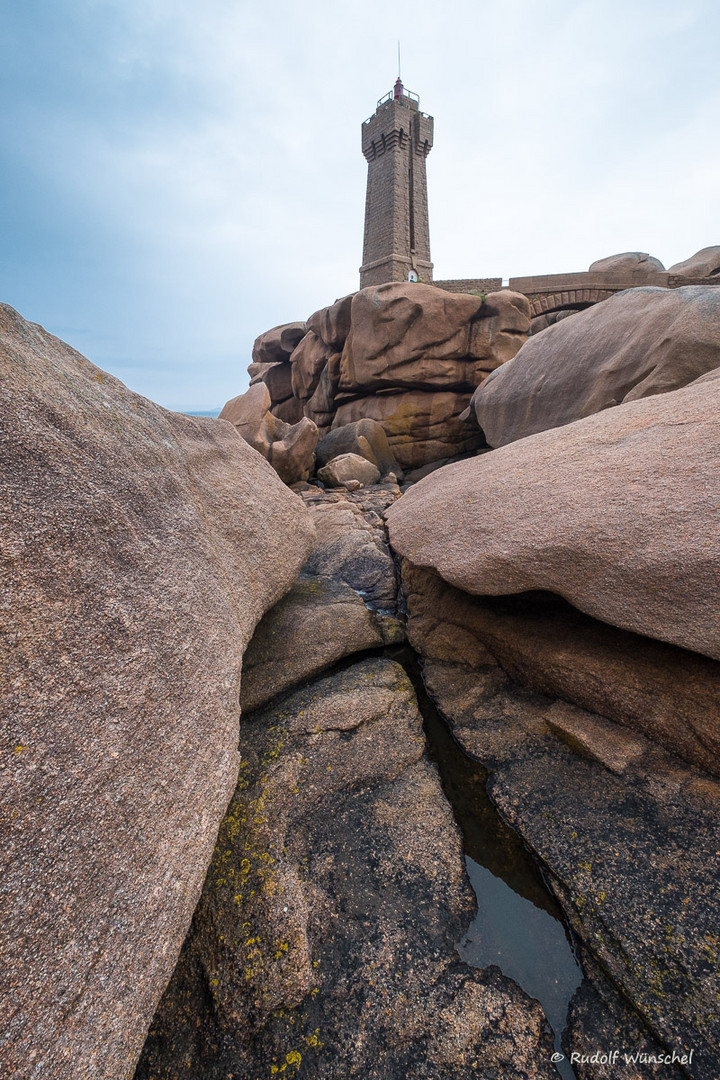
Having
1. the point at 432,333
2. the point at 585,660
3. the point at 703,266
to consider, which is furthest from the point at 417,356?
the point at 703,266

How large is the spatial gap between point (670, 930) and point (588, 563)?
5.83 ft

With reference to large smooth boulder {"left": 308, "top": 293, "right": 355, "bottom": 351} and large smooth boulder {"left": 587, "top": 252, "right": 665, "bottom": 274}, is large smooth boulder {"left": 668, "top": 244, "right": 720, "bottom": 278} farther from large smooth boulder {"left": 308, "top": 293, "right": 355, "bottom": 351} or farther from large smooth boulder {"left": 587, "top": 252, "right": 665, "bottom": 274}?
large smooth boulder {"left": 308, "top": 293, "right": 355, "bottom": 351}

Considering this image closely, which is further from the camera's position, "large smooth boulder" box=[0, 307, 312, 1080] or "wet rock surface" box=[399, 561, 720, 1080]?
"wet rock surface" box=[399, 561, 720, 1080]

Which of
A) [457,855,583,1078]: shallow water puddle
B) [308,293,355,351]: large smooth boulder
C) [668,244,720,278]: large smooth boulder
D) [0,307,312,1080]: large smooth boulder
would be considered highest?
[668,244,720,278]: large smooth boulder

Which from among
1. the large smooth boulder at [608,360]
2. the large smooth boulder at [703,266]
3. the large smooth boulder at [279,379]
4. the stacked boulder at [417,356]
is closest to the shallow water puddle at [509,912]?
the large smooth boulder at [608,360]

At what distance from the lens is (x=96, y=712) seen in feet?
5.87

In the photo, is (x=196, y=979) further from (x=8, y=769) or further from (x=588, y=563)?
(x=588, y=563)

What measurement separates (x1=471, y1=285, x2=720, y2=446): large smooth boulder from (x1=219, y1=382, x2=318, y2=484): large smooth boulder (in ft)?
16.0

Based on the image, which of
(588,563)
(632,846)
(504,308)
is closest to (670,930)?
(632,846)

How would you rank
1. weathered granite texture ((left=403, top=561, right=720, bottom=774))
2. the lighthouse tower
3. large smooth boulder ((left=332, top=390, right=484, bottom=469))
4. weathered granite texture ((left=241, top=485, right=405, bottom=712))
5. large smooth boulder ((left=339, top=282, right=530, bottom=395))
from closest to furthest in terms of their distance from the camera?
1. weathered granite texture ((left=403, top=561, right=720, bottom=774))
2. weathered granite texture ((left=241, top=485, right=405, bottom=712))
3. large smooth boulder ((left=339, top=282, right=530, bottom=395))
4. large smooth boulder ((left=332, top=390, right=484, bottom=469))
5. the lighthouse tower

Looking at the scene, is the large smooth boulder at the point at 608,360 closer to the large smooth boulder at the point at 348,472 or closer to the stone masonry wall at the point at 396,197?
the large smooth boulder at the point at 348,472

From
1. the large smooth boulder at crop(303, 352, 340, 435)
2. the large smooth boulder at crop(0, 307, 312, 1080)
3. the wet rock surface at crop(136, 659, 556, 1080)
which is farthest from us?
the large smooth boulder at crop(303, 352, 340, 435)

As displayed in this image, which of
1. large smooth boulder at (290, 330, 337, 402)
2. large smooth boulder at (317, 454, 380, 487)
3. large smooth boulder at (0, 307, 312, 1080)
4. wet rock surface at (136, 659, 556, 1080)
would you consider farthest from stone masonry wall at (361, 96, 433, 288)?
wet rock surface at (136, 659, 556, 1080)

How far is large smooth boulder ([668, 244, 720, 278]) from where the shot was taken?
2144 cm
